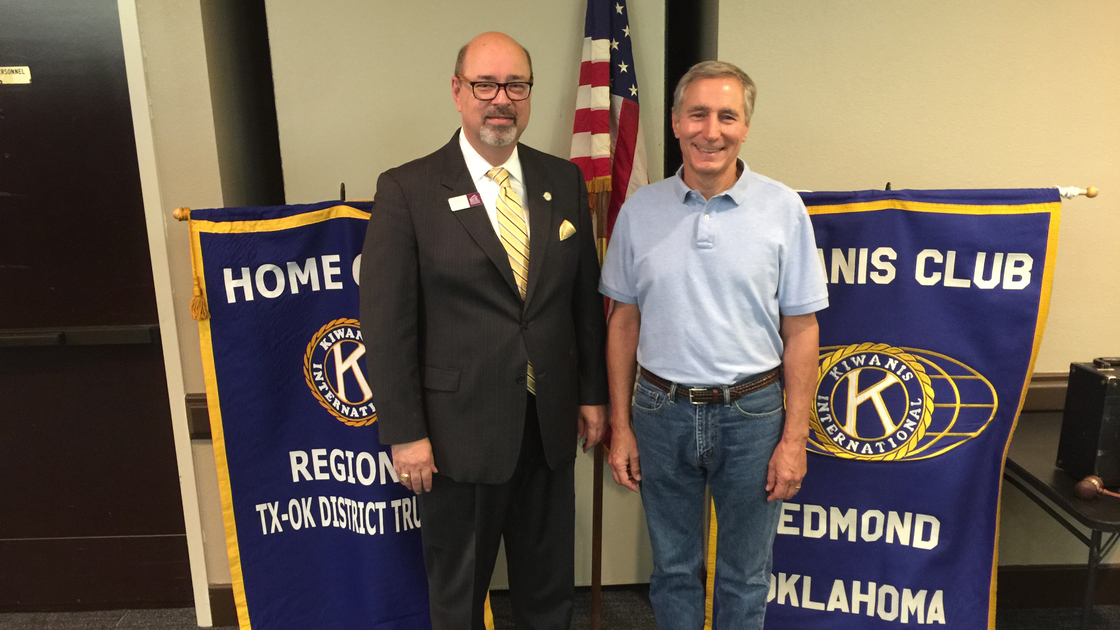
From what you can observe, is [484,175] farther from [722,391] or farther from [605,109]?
[722,391]

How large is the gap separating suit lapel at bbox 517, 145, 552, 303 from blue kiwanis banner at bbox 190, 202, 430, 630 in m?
0.57

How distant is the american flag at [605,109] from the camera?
2.04 m

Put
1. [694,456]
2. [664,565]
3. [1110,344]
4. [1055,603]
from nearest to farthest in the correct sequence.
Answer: [694,456], [664,565], [1110,344], [1055,603]

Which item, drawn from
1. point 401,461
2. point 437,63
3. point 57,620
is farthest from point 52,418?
point 437,63

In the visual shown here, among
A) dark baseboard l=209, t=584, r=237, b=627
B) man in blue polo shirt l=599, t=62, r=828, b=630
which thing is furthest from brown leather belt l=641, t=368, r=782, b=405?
dark baseboard l=209, t=584, r=237, b=627

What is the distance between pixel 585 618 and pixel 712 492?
3.15 feet

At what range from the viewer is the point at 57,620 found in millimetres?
2434

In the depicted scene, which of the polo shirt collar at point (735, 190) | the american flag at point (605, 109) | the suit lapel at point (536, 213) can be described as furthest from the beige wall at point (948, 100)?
the suit lapel at point (536, 213)

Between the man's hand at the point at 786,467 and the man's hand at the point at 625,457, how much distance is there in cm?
34

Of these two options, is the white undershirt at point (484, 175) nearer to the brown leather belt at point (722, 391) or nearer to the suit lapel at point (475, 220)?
the suit lapel at point (475, 220)

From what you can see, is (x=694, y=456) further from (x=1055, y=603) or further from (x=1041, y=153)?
(x=1055, y=603)

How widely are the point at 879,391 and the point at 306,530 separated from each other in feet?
5.94

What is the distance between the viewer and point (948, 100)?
2.06 metres

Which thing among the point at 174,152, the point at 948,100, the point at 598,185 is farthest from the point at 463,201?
the point at 948,100
